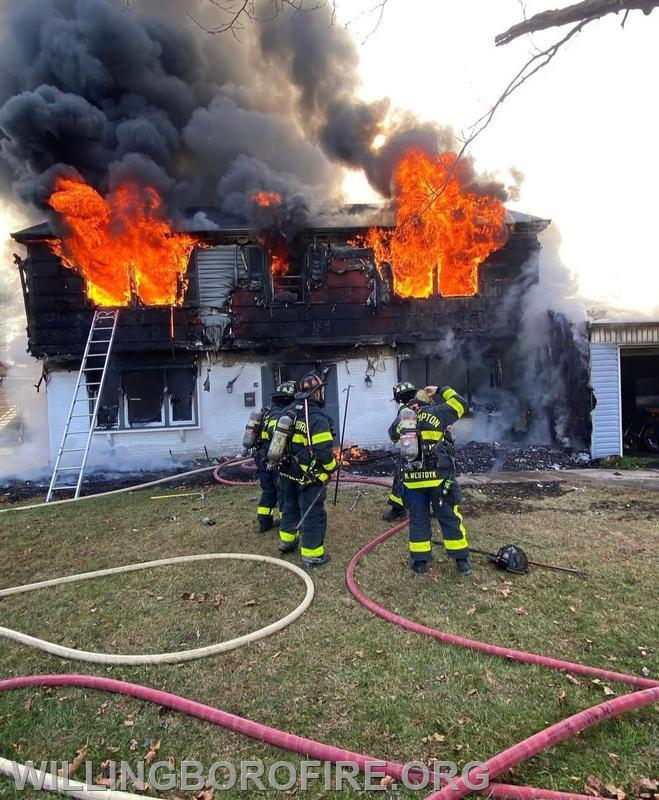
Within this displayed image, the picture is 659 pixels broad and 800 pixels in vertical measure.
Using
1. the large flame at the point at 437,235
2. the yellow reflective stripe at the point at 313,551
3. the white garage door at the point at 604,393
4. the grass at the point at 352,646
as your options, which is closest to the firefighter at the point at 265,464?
the grass at the point at 352,646

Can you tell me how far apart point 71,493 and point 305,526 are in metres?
6.19

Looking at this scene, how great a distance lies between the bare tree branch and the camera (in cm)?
259

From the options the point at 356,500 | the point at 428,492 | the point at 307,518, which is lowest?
the point at 356,500

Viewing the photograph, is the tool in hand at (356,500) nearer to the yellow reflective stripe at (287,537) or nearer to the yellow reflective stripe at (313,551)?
the yellow reflective stripe at (287,537)

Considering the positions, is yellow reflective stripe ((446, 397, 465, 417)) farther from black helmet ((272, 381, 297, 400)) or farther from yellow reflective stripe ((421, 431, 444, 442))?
black helmet ((272, 381, 297, 400))

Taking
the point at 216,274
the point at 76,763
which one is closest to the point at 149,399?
the point at 216,274

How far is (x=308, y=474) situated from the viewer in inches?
191

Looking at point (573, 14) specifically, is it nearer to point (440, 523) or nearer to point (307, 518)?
point (440, 523)

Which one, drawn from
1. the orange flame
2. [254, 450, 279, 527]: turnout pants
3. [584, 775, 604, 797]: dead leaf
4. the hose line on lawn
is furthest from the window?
[584, 775, 604, 797]: dead leaf

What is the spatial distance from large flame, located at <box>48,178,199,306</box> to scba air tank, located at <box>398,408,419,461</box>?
27.3ft

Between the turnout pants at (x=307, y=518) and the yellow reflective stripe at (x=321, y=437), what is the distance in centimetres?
46

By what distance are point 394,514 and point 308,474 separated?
2057 mm

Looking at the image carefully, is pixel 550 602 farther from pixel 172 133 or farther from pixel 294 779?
pixel 172 133

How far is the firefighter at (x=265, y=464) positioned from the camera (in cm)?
571
